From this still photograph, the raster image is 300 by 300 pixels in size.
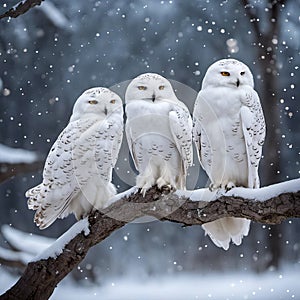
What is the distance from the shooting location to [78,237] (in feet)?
4.63

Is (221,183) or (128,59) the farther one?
(128,59)

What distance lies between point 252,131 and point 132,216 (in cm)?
34

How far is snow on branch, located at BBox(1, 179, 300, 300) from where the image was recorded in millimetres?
1235

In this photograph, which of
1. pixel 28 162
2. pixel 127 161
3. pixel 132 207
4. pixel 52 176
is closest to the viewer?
pixel 132 207

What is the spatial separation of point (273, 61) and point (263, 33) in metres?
0.13

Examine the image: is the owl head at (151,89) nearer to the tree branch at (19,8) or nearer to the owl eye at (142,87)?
the owl eye at (142,87)

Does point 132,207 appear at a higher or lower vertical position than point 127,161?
lower

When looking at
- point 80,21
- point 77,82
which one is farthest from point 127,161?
point 80,21

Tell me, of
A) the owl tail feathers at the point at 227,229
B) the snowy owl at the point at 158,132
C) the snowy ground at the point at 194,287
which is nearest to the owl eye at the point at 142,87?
the snowy owl at the point at 158,132

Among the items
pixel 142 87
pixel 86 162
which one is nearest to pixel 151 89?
pixel 142 87

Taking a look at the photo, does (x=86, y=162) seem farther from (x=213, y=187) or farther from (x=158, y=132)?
(x=213, y=187)

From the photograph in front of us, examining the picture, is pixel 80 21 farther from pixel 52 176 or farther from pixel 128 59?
pixel 52 176

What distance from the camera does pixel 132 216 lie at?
1375 millimetres

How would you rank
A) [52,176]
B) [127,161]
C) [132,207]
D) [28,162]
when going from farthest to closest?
[127,161], [28,162], [52,176], [132,207]
